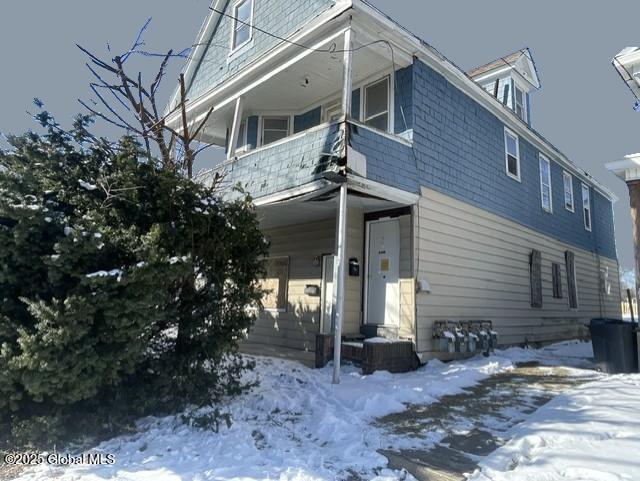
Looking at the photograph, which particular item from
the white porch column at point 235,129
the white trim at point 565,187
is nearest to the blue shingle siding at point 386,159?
the white porch column at point 235,129

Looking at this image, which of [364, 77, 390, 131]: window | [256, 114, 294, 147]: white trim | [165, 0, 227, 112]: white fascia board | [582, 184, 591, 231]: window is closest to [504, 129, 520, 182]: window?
[364, 77, 390, 131]: window

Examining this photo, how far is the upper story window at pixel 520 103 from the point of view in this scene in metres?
13.1

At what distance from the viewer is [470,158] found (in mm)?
9539

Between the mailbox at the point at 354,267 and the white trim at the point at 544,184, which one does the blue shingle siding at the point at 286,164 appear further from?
the white trim at the point at 544,184

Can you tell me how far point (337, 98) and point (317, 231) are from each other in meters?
3.19

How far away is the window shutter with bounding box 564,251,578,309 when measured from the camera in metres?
13.4

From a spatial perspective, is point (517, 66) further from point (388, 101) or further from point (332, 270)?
point (332, 270)

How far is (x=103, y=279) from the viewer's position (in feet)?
11.8

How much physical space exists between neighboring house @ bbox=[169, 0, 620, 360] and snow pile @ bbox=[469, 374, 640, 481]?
2.97m

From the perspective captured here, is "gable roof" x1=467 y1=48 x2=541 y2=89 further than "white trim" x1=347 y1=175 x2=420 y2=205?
Yes

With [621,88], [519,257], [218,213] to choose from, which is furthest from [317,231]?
[621,88]

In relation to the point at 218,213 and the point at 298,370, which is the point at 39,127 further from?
the point at 298,370

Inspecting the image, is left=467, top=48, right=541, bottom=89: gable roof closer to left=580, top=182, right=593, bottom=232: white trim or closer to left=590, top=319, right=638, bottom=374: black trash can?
left=580, top=182, right=593, bottom=232: white trim

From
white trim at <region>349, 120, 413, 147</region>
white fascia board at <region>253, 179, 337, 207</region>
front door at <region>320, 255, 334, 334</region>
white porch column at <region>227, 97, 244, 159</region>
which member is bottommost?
front door at <region>320, 255, 334, 334</region>
